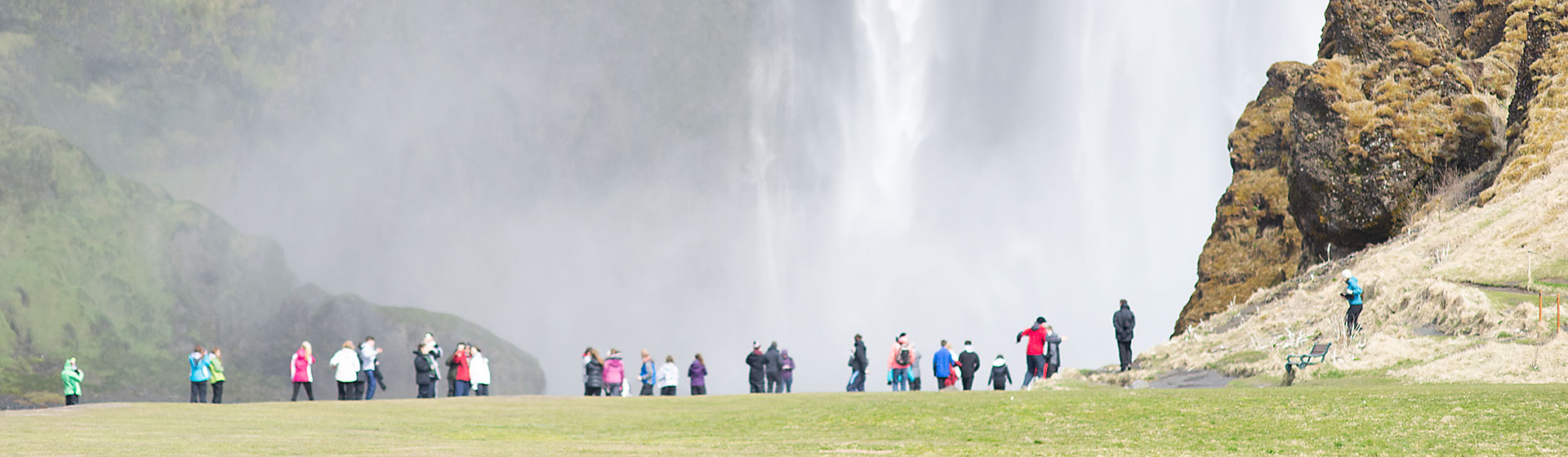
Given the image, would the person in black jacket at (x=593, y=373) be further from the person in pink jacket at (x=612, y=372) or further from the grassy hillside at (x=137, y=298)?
the grassy hillside at (x=137, y=298)

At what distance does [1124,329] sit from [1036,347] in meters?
2.34

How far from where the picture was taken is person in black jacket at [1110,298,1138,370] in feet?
91.0

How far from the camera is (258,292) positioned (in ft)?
438

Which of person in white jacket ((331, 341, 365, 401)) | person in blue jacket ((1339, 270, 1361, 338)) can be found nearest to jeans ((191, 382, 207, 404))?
person in white jacket ((331, 341, 365, 401))

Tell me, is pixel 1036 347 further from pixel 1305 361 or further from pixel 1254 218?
pixel 1254 218

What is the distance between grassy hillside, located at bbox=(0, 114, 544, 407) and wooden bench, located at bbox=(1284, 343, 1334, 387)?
109 m

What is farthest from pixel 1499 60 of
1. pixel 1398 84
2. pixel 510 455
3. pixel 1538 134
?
pixel 510 455

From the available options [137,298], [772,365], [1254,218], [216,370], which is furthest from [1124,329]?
[137,298]

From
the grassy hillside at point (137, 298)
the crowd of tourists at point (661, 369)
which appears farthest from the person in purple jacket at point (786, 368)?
the grassy hillside at point (137, 298)

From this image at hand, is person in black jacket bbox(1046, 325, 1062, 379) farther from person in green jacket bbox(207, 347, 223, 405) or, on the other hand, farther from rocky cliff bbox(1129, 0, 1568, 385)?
person in green jacket bbox(207, 347, 223, 405)

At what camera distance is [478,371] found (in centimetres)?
3170

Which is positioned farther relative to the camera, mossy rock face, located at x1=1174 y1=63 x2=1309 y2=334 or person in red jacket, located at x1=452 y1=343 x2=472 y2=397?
mossy rock face, located at x1=1174 y1=63 x2=1309 y2=334

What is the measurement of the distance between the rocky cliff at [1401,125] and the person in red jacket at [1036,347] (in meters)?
17.0

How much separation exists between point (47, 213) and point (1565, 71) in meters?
127
